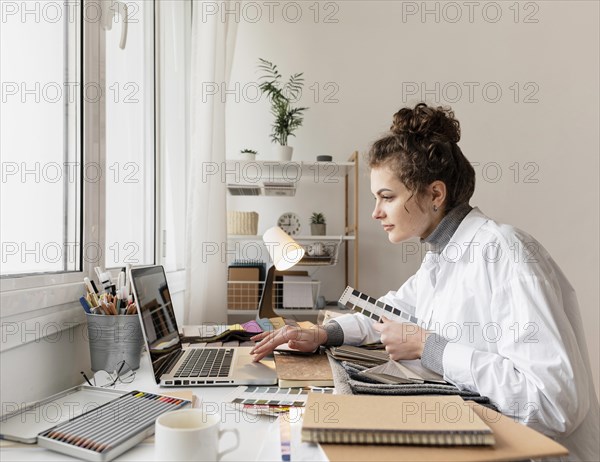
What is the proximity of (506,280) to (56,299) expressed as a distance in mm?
915

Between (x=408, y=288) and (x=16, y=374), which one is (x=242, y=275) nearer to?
(x=408, y=288)

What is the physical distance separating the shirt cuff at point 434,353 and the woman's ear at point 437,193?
14.3 inches

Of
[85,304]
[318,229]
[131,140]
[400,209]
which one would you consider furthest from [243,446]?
[318,229]

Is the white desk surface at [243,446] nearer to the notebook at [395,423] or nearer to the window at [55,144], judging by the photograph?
the notebook at [395,423]

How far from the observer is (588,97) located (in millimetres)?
2578

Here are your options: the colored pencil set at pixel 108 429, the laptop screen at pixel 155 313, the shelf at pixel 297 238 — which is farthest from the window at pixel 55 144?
the shelf at pixel 297 238

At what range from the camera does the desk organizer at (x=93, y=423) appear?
68cm

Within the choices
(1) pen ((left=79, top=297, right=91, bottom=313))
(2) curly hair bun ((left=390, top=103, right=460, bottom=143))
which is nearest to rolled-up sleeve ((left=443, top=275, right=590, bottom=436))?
(2) curly hair bun ((left=390, top=103, right=460, bottom=143))

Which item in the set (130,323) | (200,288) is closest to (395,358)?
(130,323)

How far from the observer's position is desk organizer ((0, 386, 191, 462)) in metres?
0.68

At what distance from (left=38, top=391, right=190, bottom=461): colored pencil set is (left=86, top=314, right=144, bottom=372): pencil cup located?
243mm

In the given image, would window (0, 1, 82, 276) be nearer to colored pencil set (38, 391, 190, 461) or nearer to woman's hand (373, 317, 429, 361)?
colored pencil set (38, 391, 190, 461)

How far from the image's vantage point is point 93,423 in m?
0.75

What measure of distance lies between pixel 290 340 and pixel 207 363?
196mm
